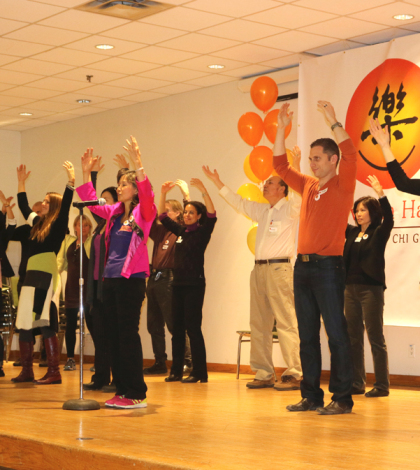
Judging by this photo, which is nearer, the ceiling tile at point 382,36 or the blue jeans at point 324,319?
the blue jeans at point 324,319

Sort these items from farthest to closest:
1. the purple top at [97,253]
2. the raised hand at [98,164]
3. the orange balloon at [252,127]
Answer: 1. the orange balloon at [252,127]
2. the purple top at [97,253]
3. the raised hand at [98,164]

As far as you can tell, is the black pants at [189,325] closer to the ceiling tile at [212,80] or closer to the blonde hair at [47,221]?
the blonde hair at [47,221]

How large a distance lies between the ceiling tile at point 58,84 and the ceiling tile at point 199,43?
1.72 metres

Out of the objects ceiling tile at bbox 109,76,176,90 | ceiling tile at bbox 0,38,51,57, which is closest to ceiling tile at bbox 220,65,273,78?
ceiling tile at bbox 109,76,176,90

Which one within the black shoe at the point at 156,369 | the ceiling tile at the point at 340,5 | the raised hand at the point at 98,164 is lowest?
the black shoe at the point at 156,369

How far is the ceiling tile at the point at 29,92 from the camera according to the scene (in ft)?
27.4

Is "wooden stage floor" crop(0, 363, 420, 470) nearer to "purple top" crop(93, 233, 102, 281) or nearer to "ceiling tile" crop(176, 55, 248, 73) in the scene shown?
"purple top" crop(93, 233, 102, 281)

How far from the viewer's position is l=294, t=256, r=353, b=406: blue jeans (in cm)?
421

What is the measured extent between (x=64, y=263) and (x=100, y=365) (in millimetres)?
2382

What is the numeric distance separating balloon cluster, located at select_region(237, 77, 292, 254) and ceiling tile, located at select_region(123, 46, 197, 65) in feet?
2.71

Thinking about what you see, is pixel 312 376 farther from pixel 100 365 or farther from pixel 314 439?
pixel 100 365

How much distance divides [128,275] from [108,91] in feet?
15.0

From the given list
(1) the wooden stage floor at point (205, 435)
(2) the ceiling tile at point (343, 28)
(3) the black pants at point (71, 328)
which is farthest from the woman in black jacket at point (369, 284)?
(3) the black pants at point (71, 328)

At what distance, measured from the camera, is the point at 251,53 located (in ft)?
22.7
